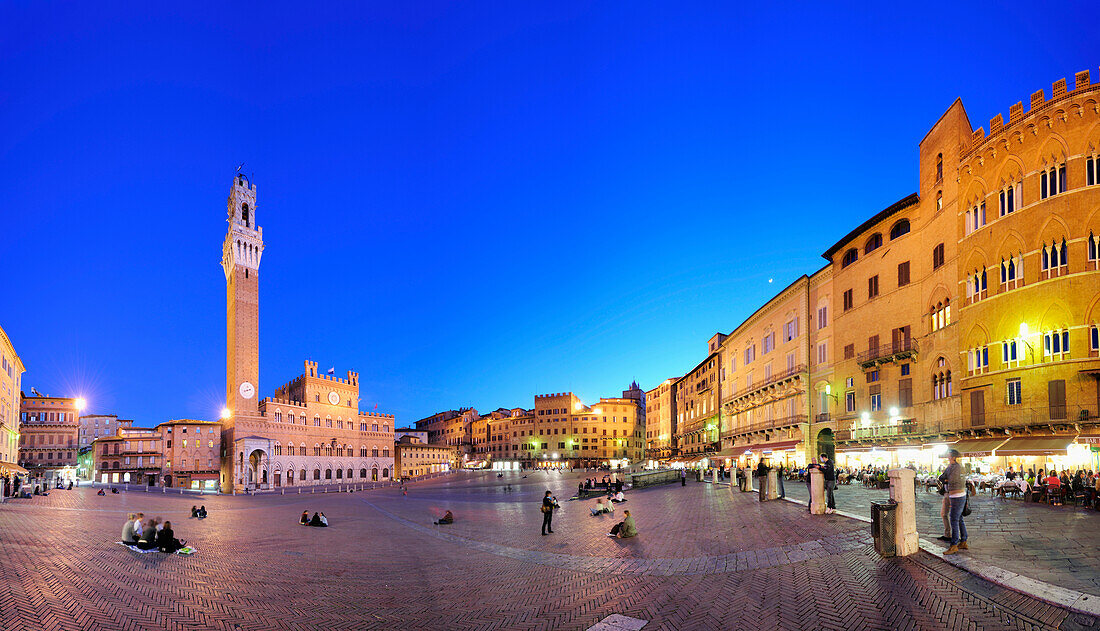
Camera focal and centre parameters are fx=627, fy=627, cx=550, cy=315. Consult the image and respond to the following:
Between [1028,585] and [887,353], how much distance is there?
107 feet

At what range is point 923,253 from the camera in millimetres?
36656

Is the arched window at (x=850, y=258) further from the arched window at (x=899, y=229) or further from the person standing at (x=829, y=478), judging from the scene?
the person standing at (x=829, y=478)

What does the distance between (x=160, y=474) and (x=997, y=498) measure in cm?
9451

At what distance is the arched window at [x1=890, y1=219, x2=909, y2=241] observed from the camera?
3850 cm

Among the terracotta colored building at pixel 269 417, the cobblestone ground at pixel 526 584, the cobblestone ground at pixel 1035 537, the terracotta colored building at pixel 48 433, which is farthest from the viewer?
the terracotta colored building at pixel 48 433

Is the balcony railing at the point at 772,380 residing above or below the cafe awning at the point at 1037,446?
above

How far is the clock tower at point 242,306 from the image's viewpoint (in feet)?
274

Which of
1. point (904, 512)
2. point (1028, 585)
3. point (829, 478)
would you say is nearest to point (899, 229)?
point (829, 478)

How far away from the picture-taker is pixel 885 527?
10766 millimetres

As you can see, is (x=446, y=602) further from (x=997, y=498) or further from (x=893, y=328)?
(x=893, y=328)

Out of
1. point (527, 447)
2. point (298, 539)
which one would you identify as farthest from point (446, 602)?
point (527, 447)

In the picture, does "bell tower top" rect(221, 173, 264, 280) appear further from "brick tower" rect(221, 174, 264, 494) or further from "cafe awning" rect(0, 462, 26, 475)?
"cafe awning" rect(0, 462, 26, 475)

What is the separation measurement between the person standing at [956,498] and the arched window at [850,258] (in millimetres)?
35475

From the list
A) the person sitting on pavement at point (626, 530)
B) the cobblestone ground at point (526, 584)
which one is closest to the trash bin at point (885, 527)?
the cobblestone ground at point (526, 584)
